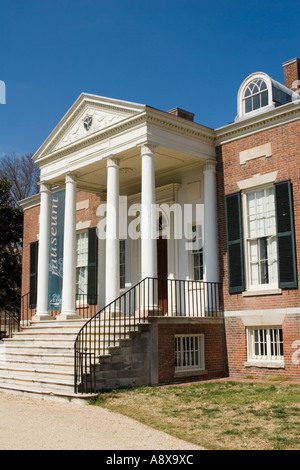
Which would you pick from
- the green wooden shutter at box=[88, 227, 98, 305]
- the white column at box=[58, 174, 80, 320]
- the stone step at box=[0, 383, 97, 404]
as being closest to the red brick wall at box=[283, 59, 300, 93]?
the white column at box=[58, 174, 80, 320]

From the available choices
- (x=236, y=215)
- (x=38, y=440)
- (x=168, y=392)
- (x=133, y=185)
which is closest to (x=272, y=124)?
(x=236, y=215)

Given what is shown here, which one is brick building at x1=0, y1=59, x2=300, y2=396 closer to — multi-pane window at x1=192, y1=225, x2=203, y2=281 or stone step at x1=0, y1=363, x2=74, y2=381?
multi-pane window at x1=192, y1=225, x2=203, y2=281

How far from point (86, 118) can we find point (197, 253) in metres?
4.90

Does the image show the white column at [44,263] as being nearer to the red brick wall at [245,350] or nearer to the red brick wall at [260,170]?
the red brick wall at [260,170]

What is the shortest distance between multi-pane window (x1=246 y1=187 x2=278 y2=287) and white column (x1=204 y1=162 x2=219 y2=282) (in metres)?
0.95

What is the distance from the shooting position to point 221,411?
8508mm

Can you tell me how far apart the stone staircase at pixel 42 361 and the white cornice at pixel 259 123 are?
20.3 feet

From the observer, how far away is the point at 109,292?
13.1 metres

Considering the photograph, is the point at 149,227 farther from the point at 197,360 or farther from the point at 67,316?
the point at 67,316

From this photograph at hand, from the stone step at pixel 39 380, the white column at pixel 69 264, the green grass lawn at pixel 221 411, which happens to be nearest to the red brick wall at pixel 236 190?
the green grass lawn at pixel 221 411

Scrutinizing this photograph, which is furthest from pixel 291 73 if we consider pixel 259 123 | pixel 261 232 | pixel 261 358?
pixel 261 358

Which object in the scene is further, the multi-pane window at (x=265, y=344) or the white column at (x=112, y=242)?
the white column at (x=112, y=242)

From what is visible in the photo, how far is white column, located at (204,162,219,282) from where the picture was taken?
14062mm

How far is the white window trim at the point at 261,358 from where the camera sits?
41.0 ft
